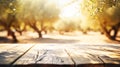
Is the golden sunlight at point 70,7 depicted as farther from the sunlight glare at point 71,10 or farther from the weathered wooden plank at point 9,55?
the weathered wooden plank at point 9,55

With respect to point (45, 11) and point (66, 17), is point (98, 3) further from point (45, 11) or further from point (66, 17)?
point (66, 17)

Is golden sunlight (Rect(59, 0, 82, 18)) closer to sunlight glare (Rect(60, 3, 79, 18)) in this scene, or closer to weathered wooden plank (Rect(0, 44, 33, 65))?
sunlight glare (Rect(60, 3, 79, 18))

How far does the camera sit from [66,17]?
2847 inches

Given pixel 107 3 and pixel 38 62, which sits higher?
pixel 107 3

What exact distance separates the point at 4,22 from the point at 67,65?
30.8 meters

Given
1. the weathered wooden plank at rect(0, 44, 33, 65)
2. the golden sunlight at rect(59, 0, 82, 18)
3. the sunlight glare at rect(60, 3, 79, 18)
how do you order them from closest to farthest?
the weathered wooden plank at rect(0, 44, 33, 65)
the golden sunlight at rect(59, 0, 82, 18)
the sunlight glare at rect(60, 3, 79, 18)

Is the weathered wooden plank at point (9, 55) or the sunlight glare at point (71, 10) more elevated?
the sunlight glare at point (71, 10)

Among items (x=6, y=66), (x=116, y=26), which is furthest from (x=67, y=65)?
(x=116, y=26)

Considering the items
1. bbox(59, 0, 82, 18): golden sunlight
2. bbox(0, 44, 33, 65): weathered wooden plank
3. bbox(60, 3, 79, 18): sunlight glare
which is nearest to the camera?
bbox(0, 44, 33, 65): weathered wooden plank

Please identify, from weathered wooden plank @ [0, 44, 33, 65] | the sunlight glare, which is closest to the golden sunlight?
the sunlight glare

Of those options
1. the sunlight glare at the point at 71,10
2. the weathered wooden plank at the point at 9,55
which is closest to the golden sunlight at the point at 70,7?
the sunlight glare at the point at 71,10

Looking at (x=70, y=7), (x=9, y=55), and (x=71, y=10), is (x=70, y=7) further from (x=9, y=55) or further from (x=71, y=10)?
(x=9, y=55)

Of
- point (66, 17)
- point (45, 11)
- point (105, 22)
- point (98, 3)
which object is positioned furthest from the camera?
point (66, 17)

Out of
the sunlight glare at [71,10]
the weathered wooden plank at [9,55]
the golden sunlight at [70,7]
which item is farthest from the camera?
the sunlight glare at [71,10]
